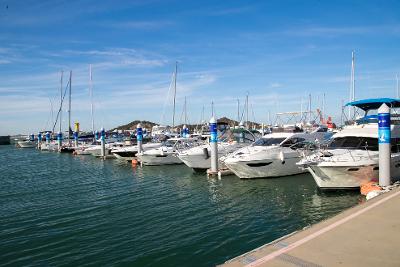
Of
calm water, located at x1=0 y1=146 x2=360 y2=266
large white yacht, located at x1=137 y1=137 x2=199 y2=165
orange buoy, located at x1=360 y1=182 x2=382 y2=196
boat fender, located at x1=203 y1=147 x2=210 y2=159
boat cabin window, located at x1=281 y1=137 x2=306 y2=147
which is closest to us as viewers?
calm water, located at x1=0 y1=146 x2=360 y2=266

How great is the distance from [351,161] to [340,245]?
34.0ft

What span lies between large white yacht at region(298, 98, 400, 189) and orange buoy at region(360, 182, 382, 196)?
509mm

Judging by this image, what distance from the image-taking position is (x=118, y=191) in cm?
1995

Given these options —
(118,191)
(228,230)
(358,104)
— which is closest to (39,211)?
(118,191)

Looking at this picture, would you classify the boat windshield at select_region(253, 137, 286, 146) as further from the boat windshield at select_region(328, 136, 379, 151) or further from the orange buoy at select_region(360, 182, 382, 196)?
the orange buoy at select_region(360, 182, 382, 196)

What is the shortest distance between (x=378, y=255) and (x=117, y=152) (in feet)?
110

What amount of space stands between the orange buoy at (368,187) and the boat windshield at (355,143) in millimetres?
2072

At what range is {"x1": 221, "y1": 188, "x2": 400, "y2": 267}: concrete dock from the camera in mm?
5832

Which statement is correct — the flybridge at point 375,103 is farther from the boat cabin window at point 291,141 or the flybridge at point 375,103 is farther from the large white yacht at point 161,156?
the large white yacht at point 161,156

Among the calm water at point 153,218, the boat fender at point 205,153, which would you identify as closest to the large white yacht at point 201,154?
the boat fender at point 205,153

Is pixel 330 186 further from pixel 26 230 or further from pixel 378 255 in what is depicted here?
pixel 26 230

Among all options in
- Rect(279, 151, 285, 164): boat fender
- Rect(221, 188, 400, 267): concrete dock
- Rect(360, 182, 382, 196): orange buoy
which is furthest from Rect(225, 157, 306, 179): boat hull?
Rect(221, 188, 400, 267): concrete dock

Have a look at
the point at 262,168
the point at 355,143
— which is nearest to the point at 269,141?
the point at 262,168

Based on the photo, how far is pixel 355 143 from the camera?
17.8 m
